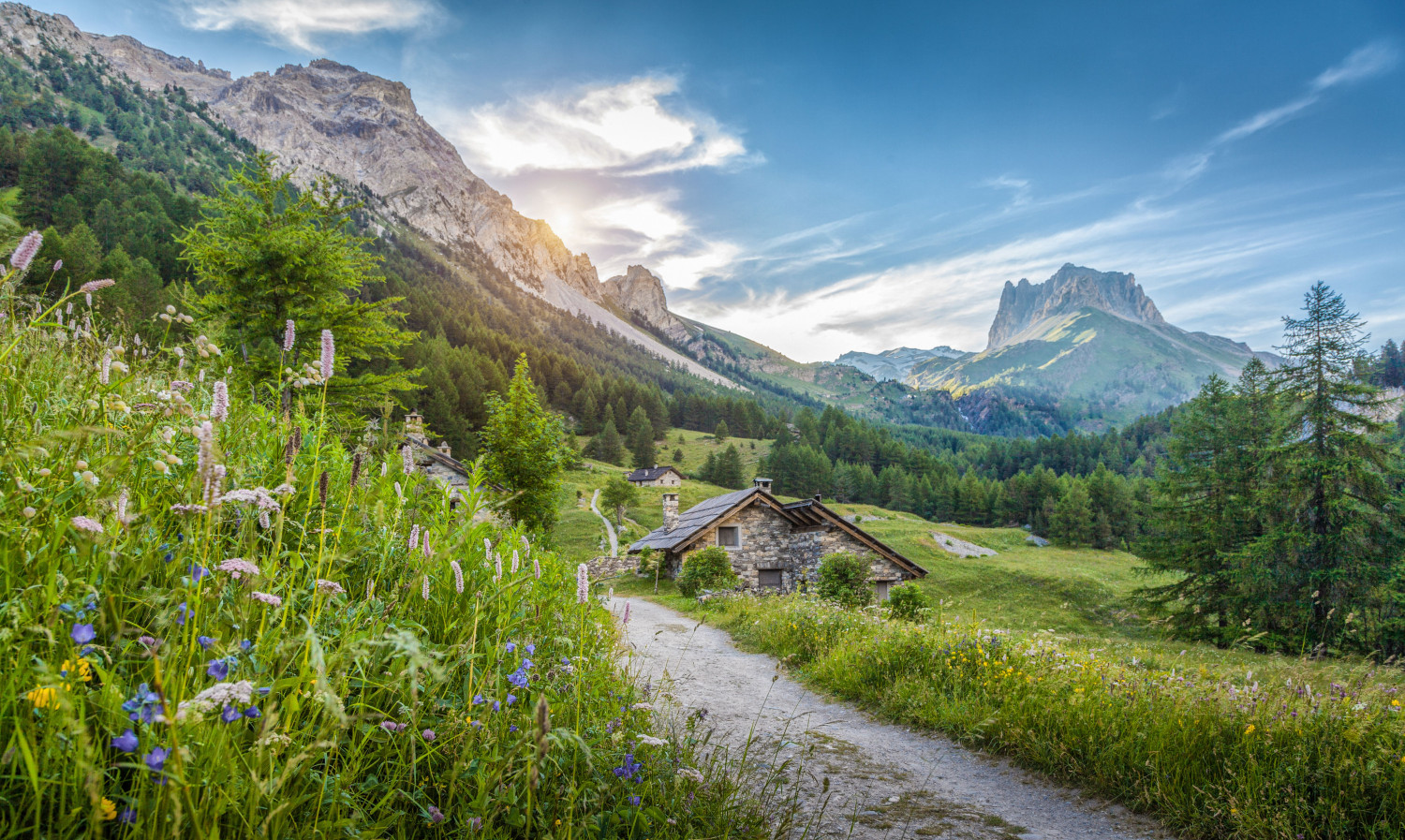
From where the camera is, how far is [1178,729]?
472 cm

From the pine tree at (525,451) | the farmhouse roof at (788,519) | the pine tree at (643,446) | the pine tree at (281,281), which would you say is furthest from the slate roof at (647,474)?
the pine tree at (281,281)

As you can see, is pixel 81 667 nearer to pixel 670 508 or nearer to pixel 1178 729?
pixel 1178 729

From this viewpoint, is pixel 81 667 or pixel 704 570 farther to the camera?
pixel 704 570

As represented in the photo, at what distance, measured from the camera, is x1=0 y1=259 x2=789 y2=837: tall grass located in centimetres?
145

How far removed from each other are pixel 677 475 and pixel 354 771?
8823 centimetres

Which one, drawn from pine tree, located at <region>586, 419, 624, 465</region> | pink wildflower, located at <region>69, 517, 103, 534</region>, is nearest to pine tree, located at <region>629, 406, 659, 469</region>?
pine tree, located at <region>586, 419, 624, 465</region>

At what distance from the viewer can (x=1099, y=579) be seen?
46.3 m

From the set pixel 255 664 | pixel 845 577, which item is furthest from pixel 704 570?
pixel 255 664

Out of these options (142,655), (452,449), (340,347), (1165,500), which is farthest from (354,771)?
(452,449)

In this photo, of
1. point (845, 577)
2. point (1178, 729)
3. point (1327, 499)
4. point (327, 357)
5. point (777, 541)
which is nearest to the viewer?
point (327, 357)

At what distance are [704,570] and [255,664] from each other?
2375cm

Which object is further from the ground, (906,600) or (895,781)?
(895,781)

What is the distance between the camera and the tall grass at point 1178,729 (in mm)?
3898

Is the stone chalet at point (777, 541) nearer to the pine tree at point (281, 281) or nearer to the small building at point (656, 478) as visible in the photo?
the pine tree at point (281, 281)
